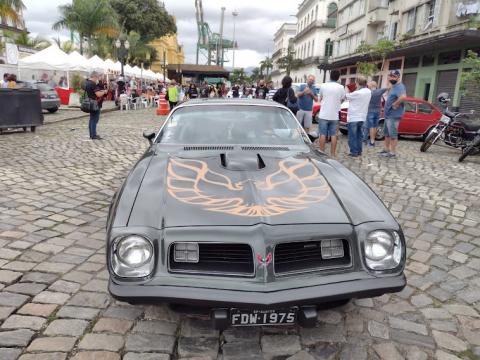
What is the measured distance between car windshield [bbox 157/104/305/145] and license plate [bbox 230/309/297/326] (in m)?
1.91

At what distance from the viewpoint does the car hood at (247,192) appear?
240 cm

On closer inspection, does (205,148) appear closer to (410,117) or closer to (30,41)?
(410,117)

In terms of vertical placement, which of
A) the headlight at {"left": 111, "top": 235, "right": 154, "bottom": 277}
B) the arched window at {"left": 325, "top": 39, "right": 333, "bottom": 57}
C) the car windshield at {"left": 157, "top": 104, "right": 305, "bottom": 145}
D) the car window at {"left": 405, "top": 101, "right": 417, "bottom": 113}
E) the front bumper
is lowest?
the front bumper

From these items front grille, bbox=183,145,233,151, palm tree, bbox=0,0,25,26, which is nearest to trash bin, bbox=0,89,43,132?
front grille, bbox=183,145,233,151

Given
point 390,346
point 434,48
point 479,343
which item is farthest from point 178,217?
point 434,48

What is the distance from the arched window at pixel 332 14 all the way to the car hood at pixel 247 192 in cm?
6019

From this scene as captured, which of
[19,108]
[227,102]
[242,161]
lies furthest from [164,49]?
[242,161]

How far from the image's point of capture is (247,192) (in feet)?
8.83

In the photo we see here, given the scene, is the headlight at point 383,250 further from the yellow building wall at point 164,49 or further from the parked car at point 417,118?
the yellow building wall at point 164,49

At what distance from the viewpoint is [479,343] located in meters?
2.65

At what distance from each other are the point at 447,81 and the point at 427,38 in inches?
98.6

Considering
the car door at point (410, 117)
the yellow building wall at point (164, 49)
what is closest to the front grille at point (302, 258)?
the car door at point (410, 117)

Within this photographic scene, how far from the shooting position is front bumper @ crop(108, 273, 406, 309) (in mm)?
2123

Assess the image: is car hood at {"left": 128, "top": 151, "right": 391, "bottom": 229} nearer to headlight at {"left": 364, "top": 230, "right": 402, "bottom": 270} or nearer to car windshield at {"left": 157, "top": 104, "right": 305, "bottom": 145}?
headlight at {"left": 364, "top": 230, "right": 402, "bottom": 270}
